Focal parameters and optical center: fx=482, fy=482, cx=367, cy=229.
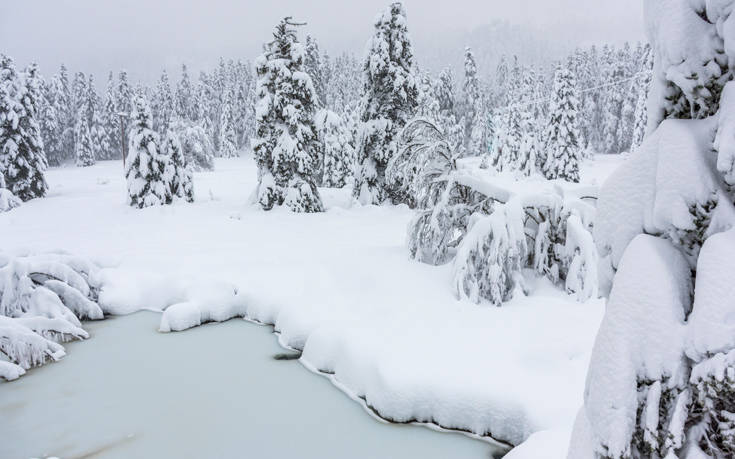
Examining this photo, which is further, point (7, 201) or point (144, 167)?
point (7, 201)

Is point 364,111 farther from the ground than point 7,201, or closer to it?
farther from the ground

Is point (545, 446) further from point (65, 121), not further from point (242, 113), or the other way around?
point (65, 121)

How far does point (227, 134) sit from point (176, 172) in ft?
142

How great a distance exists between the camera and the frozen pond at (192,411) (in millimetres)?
6242

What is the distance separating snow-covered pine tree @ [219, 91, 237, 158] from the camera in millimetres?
66875

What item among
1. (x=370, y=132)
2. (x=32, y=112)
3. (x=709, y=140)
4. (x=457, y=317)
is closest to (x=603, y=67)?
(x=370, y=132)

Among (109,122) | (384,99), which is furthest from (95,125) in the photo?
(384,99)

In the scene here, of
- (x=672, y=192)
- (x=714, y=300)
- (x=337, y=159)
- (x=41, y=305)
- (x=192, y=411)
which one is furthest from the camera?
(x=337, y=159)

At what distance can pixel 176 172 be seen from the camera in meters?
26.7

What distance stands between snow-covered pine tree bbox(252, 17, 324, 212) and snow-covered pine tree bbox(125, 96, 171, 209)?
6.20 m

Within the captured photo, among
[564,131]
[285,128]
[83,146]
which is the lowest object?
[83,146]

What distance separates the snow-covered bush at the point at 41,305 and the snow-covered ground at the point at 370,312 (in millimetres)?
434

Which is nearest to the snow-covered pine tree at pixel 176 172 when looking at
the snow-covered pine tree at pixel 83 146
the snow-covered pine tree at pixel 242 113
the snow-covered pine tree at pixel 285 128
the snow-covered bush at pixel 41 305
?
the snow-covered pine tree at pixel 285 128

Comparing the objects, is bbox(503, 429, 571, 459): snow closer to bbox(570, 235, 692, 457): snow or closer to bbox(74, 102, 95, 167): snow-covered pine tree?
bbox(570, 235, 692, 457): snow
